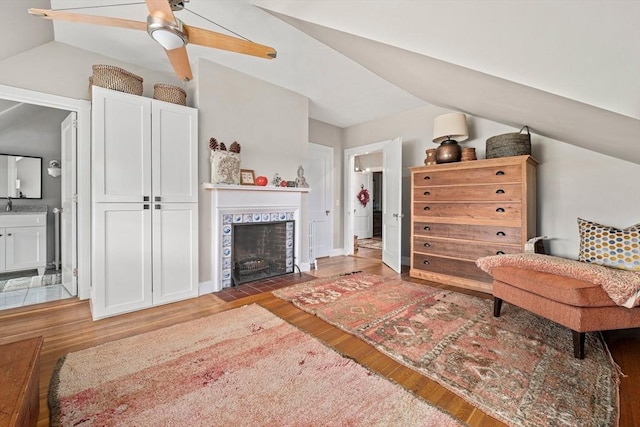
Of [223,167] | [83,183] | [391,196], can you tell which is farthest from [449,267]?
[83,183]

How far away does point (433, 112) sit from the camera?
4109 mm

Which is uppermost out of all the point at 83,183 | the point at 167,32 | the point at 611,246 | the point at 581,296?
the point at 167,32

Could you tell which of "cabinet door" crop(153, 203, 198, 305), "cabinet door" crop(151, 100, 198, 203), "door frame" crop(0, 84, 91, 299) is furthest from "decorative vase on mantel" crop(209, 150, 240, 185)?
"door frame" crop(0, 84, 91, 299)

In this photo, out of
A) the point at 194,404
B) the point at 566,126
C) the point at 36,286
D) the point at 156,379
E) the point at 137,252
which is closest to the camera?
the point at 194,404

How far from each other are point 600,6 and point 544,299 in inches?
68.8

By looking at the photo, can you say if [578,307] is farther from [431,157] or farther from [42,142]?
[42,142]

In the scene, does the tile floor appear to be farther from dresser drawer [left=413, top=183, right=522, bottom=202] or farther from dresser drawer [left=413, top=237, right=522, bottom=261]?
dresser drawer [left=413, top=183, right=522, bottom=202]

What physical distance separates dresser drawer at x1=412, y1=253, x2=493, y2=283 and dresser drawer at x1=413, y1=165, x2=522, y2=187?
98cm

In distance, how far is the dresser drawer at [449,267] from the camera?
122 inches

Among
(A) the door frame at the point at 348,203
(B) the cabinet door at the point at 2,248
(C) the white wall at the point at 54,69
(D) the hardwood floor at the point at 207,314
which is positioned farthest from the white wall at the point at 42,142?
(A) the door frame at the point at 348,203

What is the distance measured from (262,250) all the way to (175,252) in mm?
1214

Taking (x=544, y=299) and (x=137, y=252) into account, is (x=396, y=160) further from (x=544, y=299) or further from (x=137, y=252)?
(x=137, y=252)

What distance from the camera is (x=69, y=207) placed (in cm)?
296

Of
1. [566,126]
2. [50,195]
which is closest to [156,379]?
[566,126]
